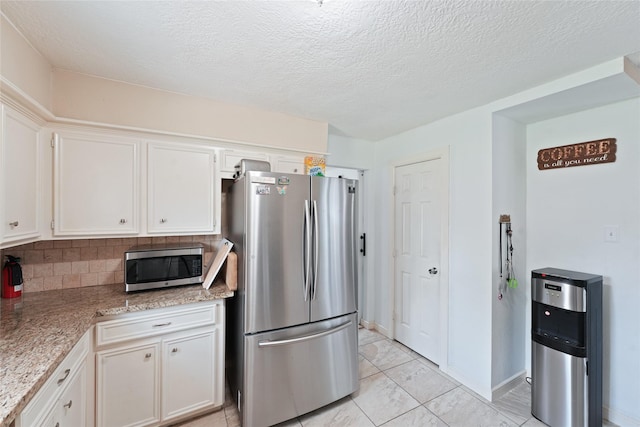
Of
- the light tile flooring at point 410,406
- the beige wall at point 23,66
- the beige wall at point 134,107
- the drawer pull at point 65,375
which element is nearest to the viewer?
the drawer pull at point 65,375

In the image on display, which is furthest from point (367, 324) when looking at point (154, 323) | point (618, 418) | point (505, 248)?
point (154, 323)

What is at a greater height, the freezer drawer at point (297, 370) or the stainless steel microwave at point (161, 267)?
the stainless steel microwave at point (161, 267)

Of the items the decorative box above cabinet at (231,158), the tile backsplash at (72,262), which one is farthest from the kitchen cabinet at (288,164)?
the tile backsplash at (72,262)

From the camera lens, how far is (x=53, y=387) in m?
1.19

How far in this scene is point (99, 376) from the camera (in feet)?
5.52

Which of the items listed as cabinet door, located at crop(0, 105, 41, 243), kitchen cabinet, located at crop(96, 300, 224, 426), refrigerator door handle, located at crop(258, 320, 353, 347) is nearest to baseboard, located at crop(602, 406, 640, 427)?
refrigerator door handle, located at crop(258, 320, 353, 347)

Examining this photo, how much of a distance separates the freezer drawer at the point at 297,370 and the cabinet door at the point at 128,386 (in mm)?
604

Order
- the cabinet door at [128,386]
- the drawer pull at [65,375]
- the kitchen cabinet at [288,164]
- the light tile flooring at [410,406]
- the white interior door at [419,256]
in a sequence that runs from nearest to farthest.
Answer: the drawer pull at [65,375], the cabinet door at [128,386], the light tile flooring at [410,406], the kitchen cabinet at [288,164], the white interior door at [419,256]

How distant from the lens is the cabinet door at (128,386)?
1.70 meters

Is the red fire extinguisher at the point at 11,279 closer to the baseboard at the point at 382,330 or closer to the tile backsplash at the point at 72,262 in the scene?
the tile backsplash at the point at 72,262

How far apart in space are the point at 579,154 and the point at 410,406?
2.47m

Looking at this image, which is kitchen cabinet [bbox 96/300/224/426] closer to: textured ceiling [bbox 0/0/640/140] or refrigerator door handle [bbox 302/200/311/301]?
refrigerator door handle [bbox 302/200/311/301]

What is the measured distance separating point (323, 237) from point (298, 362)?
37.0 inches

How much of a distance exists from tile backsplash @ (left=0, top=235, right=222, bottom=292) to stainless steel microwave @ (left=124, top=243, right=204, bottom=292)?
202 millimetres
